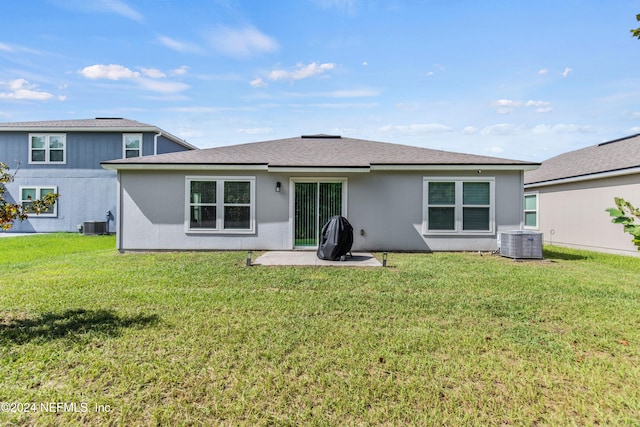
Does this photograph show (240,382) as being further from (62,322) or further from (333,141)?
(333,141)

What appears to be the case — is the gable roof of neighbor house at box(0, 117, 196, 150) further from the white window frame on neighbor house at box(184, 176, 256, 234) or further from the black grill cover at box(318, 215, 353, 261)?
the black grill cover at box(318, 215, 353, 261)

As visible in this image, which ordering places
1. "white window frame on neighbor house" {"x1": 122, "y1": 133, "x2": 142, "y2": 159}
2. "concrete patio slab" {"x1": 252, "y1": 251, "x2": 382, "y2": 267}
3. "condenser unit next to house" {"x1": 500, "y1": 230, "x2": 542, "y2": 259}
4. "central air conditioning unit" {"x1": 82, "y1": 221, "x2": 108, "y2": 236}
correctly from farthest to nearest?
"white window frame on neighbor house" {"x1": 122, "y1": 133, "x2": 142, "y2": 159} < "central air conditioning unit" {"x1": 82, "y1": 221, "x2": 108, "y2": 236} < "condenser unit next to house" {"x1": 500, "y1": 230, "x2": 542, "y2": 259} < "concrete patio slab" {"x1": 252, "y1": 251, "x2": 382, "y2": 267}

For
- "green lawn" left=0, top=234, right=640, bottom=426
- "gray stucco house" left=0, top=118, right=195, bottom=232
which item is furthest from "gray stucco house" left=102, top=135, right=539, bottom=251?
"gray stucco house" left=0, top=118, right=195, bottom=232

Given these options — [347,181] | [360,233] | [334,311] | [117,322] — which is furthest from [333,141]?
[117,322]

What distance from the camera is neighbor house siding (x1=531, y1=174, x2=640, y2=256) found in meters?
10.5

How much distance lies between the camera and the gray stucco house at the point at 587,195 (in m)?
10.6

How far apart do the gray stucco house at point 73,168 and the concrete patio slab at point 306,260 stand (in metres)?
11.7

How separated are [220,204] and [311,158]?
3.46 meters

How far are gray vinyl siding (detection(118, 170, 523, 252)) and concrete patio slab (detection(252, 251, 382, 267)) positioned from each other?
0.76 metres

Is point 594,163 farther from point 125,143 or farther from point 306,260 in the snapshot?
point 125,143

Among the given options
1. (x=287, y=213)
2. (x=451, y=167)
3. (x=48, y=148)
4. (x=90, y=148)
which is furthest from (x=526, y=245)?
(x=48, y=148)

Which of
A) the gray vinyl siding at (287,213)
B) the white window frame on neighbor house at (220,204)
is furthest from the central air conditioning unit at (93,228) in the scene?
the white window frame on neighbor house at (220,204)

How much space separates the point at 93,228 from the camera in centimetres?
1609

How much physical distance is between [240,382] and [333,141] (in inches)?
484
